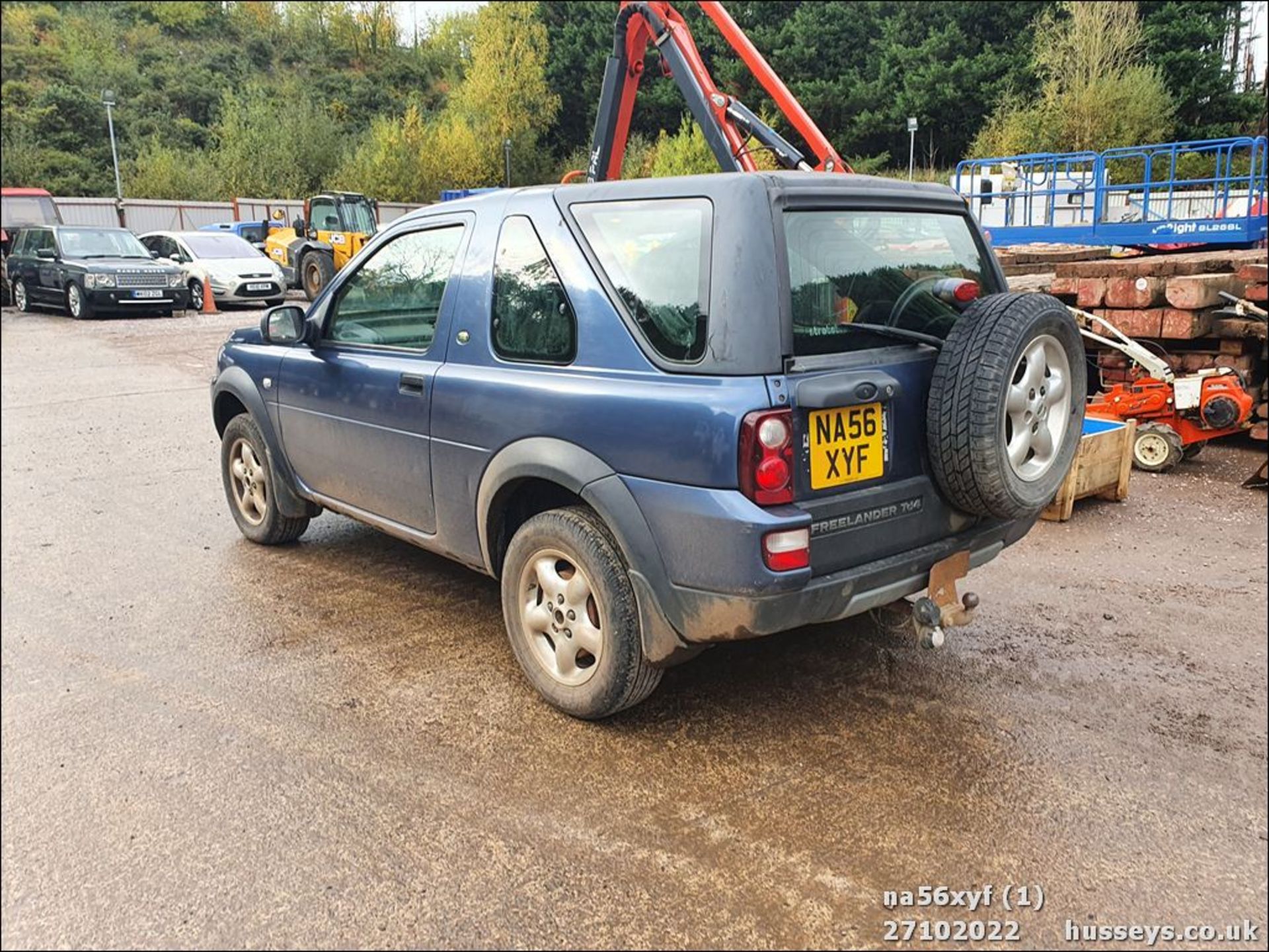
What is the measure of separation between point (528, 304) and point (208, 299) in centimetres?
1770

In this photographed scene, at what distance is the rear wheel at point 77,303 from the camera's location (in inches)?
676

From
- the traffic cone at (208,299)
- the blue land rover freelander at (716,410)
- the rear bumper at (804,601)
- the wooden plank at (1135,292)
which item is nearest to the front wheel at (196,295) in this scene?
the traffic cone at (208,299)

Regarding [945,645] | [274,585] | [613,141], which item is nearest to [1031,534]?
[945,645]

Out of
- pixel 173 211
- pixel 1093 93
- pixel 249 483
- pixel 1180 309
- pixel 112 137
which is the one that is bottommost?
pixel 249 483

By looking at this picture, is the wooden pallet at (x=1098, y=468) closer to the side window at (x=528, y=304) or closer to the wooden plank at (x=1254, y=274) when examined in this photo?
the wooden plank at (x=1254, y=274)

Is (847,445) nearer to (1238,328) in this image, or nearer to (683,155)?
(1238,328)

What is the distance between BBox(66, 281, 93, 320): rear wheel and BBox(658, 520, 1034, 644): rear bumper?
17.6 meters

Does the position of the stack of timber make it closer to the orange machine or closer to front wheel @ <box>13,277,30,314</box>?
the orange machine

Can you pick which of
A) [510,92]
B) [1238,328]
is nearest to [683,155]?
[510,92]

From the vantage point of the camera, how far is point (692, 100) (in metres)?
10.7

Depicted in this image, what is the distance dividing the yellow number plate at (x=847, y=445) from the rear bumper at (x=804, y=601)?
30 cm

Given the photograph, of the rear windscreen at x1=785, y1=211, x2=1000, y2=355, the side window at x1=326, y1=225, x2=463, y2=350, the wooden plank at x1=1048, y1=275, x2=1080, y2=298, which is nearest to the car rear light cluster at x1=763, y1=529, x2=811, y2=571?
the rear windscreen at x1=785, y1=211, x2=1000, y2=355

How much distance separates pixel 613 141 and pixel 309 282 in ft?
40.6

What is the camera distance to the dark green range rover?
17125mm
